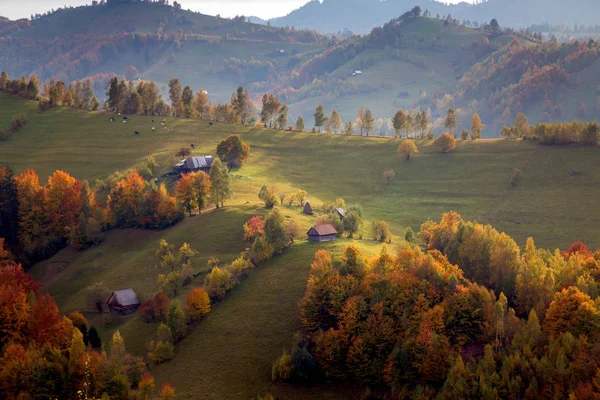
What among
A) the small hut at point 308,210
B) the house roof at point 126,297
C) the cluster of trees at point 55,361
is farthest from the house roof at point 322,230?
the cluster of trees at point 55,361

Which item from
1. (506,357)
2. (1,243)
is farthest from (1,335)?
(506,357)

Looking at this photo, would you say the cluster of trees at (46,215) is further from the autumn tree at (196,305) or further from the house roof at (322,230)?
the house roof at (322,230)

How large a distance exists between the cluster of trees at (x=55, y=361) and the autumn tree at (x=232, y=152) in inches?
3127

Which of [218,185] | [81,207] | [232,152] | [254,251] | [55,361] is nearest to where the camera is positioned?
[55,361]

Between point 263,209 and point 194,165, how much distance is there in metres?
34.4

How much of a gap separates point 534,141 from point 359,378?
121972 millimetres

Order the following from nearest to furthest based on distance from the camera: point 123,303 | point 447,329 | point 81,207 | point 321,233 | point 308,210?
point 447,329 < point 123,303 < point 321,233 < point 308,210 < point 81,207

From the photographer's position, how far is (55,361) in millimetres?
72500

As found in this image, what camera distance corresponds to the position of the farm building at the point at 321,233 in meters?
103

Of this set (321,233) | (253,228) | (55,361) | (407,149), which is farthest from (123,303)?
(407,149)

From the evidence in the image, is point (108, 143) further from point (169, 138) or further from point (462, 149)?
point (462, 149)

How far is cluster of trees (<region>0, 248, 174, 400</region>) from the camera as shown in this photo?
Result: 6900 centimetres

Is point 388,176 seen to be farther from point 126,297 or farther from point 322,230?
point 126,297

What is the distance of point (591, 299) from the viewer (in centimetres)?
7238
